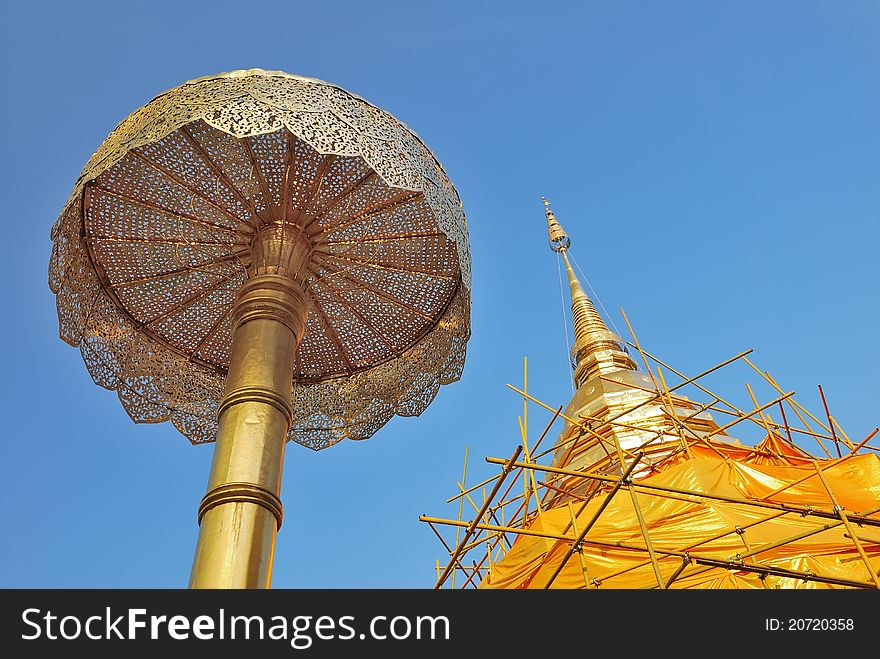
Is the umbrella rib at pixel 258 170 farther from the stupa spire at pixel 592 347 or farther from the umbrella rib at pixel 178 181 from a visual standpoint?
the stupa spire at pixel 592 347

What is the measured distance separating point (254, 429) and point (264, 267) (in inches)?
50.5

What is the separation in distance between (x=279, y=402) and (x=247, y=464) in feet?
1.44

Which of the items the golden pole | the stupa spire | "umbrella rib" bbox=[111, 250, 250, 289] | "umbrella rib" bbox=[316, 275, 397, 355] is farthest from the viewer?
the stupa spire

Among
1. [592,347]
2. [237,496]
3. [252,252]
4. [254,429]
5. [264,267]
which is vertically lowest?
[237,496]

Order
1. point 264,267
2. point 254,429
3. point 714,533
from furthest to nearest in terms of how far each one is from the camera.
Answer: point 714,533
point 264,267
point 254,429

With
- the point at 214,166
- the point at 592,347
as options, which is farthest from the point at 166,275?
the point at 592,347

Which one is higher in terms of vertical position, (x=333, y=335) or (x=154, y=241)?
(x=154, y=241)

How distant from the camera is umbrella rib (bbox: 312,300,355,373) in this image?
6.35 m

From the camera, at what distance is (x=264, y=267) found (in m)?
5.23

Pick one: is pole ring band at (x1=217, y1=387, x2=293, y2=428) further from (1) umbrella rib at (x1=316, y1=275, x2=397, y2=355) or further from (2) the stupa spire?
(2) the stupa spire

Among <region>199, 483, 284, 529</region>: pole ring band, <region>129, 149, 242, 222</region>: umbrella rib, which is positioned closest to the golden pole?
<region>199, 483, 284, 529</region>: pole ring band

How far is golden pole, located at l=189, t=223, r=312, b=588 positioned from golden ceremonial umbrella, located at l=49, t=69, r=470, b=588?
0.01 meters

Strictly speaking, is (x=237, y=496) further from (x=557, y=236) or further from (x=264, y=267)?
(x=557, y=236)
